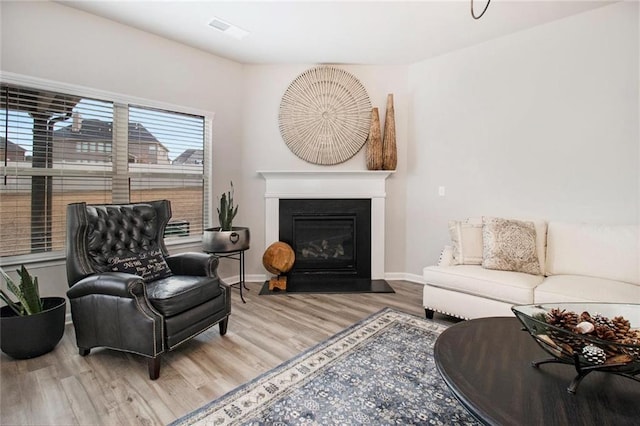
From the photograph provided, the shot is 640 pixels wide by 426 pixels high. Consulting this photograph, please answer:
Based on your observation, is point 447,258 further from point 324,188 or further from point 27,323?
point 27,323

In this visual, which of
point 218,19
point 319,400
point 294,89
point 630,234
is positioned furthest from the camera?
point 294,89

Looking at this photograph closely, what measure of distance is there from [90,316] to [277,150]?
2680 millimetres

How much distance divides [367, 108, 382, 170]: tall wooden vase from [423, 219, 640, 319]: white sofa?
1.47 metres

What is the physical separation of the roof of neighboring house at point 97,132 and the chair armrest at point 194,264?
1.37 m

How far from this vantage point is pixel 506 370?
126 cm

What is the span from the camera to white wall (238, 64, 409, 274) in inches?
159

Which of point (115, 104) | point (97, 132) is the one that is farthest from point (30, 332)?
point (115, 104)

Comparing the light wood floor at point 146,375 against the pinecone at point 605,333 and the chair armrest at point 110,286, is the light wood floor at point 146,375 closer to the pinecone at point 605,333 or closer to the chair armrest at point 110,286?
the chair armrest at point 110,286

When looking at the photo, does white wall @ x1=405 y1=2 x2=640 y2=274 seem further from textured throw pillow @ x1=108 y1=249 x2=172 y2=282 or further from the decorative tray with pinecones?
textured throw pillow @ x1=108 y1=249 x2=172 y2=282

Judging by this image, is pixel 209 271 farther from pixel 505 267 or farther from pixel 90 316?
pixel 505 267

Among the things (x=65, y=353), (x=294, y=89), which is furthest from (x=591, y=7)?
(x=65, y=353)

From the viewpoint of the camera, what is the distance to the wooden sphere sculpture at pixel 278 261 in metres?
3.68

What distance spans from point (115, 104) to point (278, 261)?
7.52ft

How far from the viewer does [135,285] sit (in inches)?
76.1
